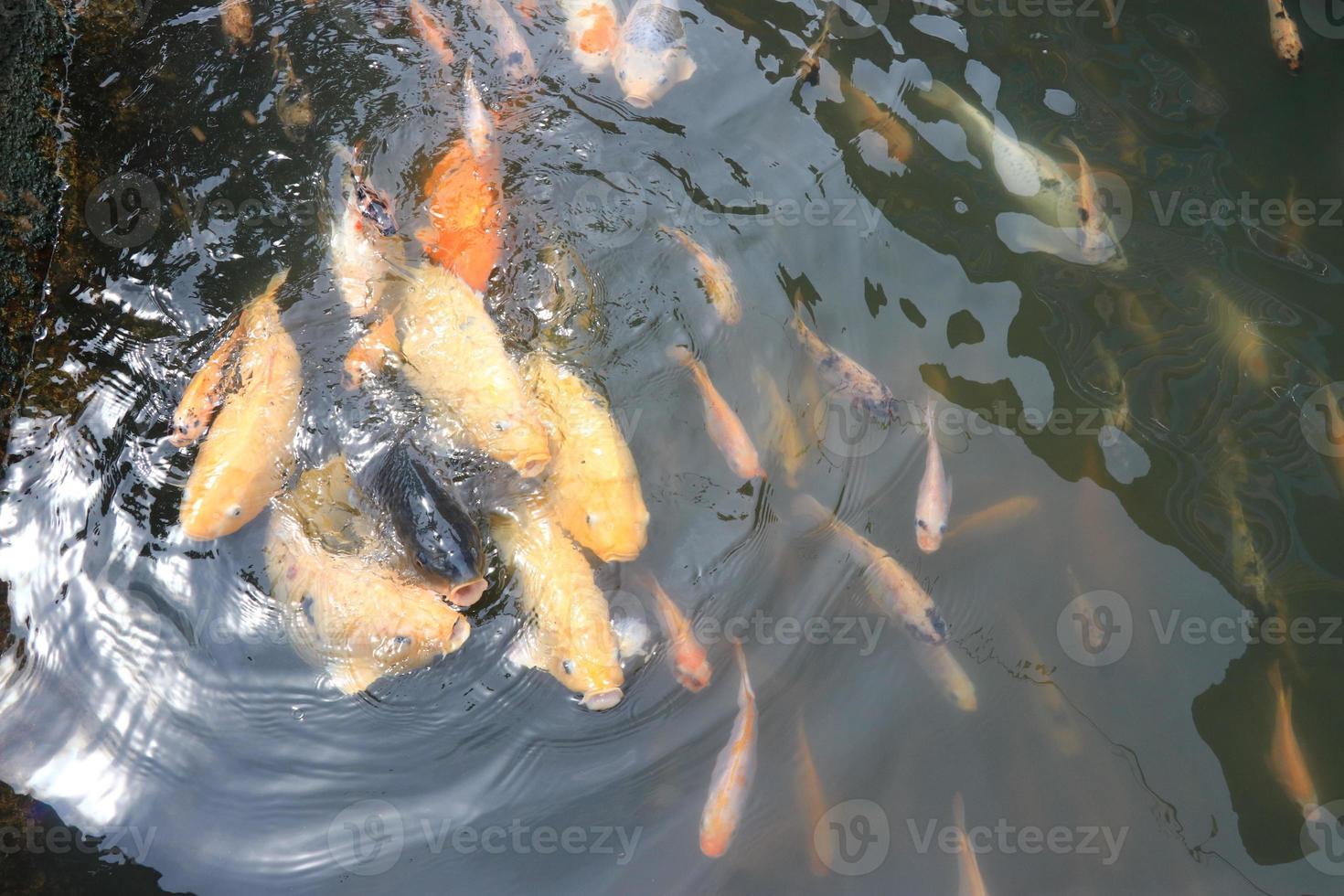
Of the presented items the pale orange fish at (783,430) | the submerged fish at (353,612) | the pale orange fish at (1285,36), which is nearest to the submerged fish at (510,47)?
the pale orange fish at (783,430)

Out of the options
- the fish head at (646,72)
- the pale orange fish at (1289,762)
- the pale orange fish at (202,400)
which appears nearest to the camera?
the pale orange fish at (1289,762)

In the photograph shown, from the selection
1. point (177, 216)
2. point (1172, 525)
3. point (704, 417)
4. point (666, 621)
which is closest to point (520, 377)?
point (704, 417)

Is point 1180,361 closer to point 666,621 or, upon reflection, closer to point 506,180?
point 666,621

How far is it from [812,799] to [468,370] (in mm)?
2633

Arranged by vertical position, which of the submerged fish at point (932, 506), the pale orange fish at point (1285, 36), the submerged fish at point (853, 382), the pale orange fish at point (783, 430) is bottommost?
the submerged fish at point (932, 506)

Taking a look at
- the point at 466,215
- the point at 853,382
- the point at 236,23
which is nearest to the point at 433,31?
the point at 236,23

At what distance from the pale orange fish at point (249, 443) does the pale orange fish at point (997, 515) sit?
3.43 meters

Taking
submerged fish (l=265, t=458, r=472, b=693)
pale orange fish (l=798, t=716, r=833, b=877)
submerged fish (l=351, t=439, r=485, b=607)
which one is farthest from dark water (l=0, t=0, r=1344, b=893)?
submerged fish (l=351, t=439, r=485, b=607)

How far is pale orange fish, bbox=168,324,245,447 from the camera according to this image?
439 cm

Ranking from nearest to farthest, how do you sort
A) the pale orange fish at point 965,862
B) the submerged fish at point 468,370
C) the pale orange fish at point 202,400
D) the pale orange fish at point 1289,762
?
the pale orange fish at point 965,862
the pale orange fish at point 1289,762
the submerged fish at point 468,370
the pale orange fish at point 202,400

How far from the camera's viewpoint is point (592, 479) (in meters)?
4.24

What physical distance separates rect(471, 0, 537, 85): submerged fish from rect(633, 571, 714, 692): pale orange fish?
356 centimetres

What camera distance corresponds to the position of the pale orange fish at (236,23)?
19.0ft

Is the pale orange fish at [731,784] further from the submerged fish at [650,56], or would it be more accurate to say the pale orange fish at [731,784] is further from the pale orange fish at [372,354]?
the submerged fish at [650,56]
